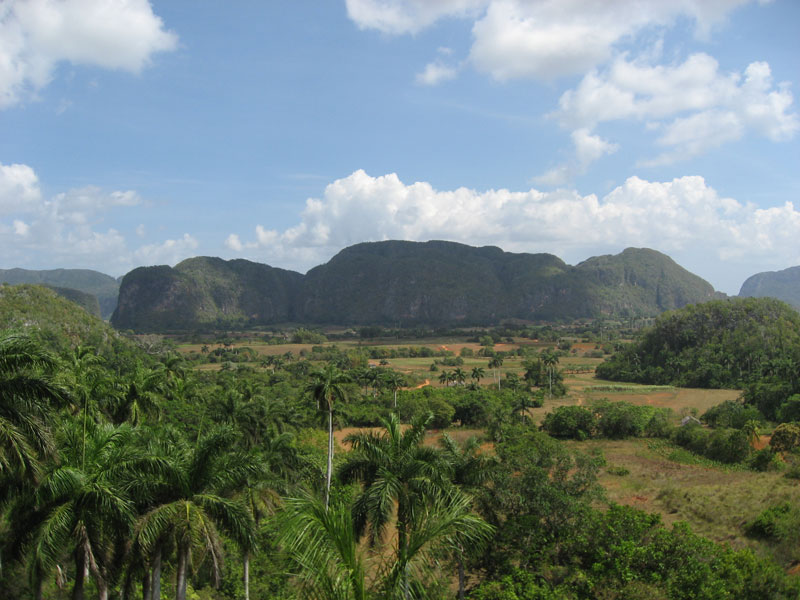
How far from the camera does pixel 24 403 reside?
30.0 feet

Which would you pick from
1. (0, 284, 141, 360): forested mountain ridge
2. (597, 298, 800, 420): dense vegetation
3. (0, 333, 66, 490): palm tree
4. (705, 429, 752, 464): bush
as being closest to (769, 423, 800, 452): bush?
(705, 429, 752, 464): bush

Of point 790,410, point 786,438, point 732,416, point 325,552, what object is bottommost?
point 732,416

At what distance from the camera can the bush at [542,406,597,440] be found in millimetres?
49938

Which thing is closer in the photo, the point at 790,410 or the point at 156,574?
the point at 156,574

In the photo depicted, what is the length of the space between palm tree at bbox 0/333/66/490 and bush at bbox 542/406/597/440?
46921 millimetres

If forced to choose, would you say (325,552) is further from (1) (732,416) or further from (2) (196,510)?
(1) (732,416)

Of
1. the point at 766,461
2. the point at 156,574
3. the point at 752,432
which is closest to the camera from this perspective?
the point at 156,574

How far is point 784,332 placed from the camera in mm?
86562

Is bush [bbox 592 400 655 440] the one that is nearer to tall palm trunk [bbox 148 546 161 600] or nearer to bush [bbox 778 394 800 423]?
bush [bbox 778 394 800 423]

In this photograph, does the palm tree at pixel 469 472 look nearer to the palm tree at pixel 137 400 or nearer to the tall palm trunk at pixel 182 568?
the tall palm trunk at pixel 182 568

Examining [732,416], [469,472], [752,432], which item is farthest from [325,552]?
[732,416]

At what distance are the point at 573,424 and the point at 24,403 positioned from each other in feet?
155

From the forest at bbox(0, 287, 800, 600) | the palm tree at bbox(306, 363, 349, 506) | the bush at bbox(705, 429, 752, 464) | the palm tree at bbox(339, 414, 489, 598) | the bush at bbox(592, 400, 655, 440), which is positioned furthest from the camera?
the bush at bbox(592, 400, 655, 440)

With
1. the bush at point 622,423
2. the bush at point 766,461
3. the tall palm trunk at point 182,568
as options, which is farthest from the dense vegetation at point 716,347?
the tall palm trunk at point 182,568
